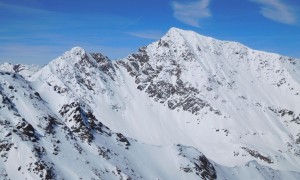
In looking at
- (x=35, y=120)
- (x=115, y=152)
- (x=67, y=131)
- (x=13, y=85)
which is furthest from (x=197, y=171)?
(x=13, y=85)

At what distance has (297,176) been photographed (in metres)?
154

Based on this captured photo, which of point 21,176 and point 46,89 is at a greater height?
point 46,89

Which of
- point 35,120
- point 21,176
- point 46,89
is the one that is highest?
point 46,89

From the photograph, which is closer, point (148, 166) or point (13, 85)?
point (13, 85)

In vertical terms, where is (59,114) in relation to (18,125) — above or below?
above

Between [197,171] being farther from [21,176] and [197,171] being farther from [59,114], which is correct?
[21,176]

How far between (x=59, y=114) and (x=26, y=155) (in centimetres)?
2856

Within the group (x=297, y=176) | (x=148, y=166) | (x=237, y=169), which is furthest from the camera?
(x=297, y=176)

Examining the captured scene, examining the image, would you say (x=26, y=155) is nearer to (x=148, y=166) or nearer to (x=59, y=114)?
(x=59, y=114)

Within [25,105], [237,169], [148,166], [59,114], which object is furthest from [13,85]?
[237,169]

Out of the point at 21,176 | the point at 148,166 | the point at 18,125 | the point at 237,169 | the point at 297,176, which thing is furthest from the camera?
the point at 297,176

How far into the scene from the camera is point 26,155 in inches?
3228

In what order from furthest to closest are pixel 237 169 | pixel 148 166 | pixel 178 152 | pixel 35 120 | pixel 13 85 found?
pixel 237 169
pixel 178 152
pixel 148 166
pixel 13 85
pixel 35 120

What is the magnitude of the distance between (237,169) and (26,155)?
255 ft
